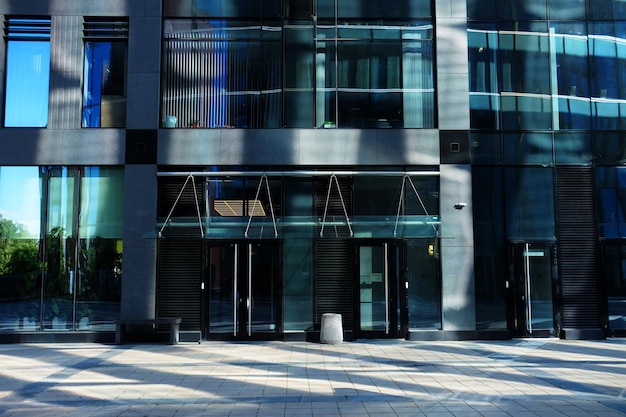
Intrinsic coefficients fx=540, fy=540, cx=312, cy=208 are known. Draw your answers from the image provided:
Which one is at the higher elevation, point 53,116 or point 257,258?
point 53,116

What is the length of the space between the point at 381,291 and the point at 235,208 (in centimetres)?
465

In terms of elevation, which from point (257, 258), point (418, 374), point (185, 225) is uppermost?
point (185, 225)

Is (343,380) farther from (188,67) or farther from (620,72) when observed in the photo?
(620,72)

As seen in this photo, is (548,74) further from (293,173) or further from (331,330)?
(331,330)

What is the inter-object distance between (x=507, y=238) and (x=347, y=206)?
4.63 metres

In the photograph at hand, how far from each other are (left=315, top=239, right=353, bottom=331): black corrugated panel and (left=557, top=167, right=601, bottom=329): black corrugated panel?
6018mm

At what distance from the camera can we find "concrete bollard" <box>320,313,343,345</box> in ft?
46.2

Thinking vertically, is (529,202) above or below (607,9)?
below

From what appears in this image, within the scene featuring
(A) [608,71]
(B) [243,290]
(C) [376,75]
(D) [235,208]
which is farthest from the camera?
(A) [608,71]

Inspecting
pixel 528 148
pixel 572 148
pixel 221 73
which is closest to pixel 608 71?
pixel 572 148

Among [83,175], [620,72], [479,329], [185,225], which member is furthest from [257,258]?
[620,72]

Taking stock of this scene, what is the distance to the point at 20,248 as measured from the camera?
14.9m

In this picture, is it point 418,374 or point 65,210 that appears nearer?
point 418,374

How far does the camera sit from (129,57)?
15.3m
